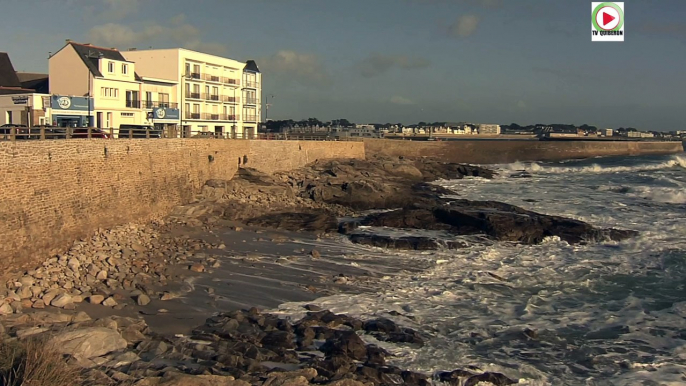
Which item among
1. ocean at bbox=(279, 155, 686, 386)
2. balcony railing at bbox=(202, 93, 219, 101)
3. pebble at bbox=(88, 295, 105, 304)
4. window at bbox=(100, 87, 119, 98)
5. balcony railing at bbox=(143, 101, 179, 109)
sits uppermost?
balcony railing at bbox=(202, 93, 219, 101)

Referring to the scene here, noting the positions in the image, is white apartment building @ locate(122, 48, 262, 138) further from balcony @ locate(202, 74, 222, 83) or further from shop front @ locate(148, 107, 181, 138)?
shop front @ locate(148, 107, 181, 138)

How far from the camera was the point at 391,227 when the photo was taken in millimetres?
23844

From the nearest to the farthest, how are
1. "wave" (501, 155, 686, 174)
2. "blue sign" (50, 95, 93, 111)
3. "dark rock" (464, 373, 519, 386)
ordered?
"dark rock" (464, 373, 519, 386)
"blue sign" (50, 95, 93, 111)
"wave" (501, 155, 686, 174)

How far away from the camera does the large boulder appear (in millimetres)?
9965

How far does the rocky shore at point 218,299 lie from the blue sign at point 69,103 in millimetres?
9752

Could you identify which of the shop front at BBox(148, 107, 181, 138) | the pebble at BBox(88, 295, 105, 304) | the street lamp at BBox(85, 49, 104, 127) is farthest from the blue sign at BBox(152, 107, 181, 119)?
the pebble at BBox(88, 295, 105, 304)

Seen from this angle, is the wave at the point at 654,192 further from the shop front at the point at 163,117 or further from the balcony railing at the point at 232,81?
the shop front at the point at 163,117

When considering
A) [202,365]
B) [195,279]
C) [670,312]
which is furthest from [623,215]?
[202,365]

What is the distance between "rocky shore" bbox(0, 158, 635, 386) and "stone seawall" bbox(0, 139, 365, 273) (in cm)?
59

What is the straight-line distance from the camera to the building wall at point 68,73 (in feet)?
110

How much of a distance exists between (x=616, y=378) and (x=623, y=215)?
19260mm

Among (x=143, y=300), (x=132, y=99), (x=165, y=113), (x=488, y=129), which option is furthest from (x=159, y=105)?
(x=488, y=129)

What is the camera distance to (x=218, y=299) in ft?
47.7

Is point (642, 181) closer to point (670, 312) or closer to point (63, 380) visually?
point (670, 312)
